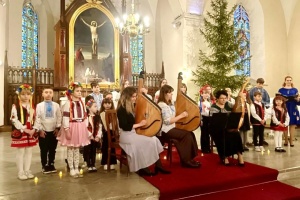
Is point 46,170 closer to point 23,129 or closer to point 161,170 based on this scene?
point 23,129

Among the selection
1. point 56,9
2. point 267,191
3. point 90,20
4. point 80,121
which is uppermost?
point 56,9

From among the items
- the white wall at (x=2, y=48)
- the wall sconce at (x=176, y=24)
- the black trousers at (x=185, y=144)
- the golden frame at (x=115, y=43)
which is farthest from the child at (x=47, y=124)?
the wall sconce at (x=176, y=24)

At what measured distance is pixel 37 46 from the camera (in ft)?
41.8

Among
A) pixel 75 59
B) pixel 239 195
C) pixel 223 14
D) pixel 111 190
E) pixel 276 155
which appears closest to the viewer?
pixel 111 190

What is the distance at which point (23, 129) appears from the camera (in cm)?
363

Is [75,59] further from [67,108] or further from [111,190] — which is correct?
[111,190]

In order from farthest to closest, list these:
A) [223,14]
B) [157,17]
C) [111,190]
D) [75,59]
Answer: [157,17] < [75,59] < [223,14] < [111,190]

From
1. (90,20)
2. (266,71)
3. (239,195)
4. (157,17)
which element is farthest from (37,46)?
(239,195)

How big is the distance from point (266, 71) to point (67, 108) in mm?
11276

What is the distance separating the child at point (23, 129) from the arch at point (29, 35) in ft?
30.1

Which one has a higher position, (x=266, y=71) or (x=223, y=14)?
(x=223, y=14)

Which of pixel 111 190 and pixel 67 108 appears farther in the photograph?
pixel 67 108

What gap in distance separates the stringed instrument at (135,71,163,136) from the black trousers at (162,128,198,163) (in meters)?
0.68

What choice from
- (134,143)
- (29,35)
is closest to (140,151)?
(134,143)
